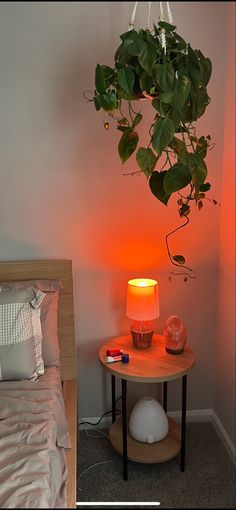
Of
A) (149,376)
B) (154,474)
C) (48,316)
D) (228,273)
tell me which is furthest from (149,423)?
(228,273)

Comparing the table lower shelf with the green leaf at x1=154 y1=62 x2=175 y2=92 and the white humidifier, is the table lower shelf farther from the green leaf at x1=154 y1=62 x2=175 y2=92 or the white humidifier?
the green leaf at x1=154 y1=62 x2=175 y2=92

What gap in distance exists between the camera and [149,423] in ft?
6.59

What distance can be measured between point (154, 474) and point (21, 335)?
906mm

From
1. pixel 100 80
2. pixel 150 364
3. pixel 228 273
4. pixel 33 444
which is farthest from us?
pixel 228 273

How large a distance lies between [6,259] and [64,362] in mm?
583

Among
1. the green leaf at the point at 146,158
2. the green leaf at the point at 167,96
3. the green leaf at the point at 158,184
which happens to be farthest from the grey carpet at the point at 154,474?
the green leaf at the point at 167,96

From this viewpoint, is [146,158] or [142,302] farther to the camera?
[142,302]

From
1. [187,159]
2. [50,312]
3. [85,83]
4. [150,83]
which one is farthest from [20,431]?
[85,83]

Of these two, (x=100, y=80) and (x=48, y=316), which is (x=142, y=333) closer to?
(x=48, y=316)

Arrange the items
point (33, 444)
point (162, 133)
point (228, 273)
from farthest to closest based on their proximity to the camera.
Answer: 1. point (228, 273)
2. point (162, 133)
3. point (33, 444)

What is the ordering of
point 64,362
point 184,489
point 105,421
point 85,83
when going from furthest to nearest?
point 105,421 → point 64,362 → point 85,83 → point 184,489

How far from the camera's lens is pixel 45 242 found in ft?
6.96

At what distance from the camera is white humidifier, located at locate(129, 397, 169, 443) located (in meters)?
2.01

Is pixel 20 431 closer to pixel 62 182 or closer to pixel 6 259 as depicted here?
pixel 6 259
